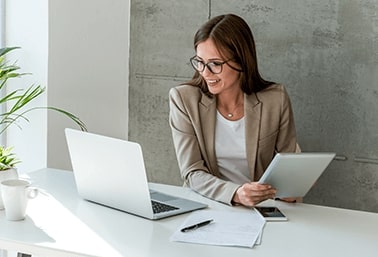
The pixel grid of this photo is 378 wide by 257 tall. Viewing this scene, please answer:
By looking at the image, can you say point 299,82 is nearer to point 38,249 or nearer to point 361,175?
point 361,175

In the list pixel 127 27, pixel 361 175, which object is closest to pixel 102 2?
pixel 127 27

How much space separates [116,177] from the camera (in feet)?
6.40

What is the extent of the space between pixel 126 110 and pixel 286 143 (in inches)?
46.4

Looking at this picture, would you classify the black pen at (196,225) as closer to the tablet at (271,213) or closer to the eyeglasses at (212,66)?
the tablet at (271,213)

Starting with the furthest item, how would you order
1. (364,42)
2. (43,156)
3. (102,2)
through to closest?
(102,2) → (43,156) → (364,42)

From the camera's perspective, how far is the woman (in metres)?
Answer: 2.50

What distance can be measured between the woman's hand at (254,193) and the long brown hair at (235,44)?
65cm

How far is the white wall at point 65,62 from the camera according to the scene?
9.82 ft

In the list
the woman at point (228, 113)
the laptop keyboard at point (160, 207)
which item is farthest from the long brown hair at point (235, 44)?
the laptop keyboard at point (160, 207)

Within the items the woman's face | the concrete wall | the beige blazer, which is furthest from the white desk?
the concrete wall

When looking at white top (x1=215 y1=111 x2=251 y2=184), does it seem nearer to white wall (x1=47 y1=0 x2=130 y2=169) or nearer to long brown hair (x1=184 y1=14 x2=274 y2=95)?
long brown hair (x1=184 y1=14 x2=274 y2=95)

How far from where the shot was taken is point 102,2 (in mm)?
3268

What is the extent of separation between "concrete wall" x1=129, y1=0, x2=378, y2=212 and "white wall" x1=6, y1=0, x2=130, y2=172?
327 mm

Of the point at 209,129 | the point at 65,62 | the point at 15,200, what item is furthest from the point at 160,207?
the point at 65,62
